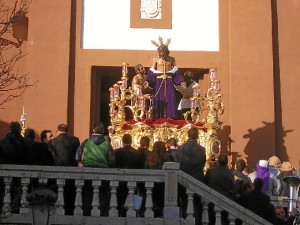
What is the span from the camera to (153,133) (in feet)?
56.2

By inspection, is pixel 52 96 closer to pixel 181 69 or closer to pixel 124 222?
pixel 181 69

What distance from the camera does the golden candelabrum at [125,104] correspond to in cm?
1750

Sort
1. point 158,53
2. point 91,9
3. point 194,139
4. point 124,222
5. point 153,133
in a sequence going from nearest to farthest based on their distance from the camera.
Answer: point 124,222 → point 194,139 → point 153,133 → point 158,53 → point 91,9

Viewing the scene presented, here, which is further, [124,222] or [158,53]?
[158,53]

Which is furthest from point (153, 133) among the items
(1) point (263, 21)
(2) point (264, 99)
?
(1) point (263, 21)

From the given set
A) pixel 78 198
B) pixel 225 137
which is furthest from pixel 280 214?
pixel 225 137

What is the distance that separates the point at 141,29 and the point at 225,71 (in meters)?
2.53

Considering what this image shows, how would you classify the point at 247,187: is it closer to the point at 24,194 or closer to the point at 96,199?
the point at 96,199

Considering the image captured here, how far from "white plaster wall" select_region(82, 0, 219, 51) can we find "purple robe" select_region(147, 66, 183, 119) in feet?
5.76

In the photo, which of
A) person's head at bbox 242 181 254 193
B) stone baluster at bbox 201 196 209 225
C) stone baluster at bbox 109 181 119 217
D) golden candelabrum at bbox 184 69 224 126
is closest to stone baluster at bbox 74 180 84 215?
stone baluster at bbox 109 181 119 217

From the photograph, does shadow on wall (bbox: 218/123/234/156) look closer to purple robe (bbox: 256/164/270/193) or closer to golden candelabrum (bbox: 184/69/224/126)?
golden candelabrum (bbox: 184/69/224/126)

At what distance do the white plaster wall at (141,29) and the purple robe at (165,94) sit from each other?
1.76m

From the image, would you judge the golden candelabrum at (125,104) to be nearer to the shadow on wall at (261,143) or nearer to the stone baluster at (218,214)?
the shadow on wall at (261,143)

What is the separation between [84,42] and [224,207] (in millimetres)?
9429
